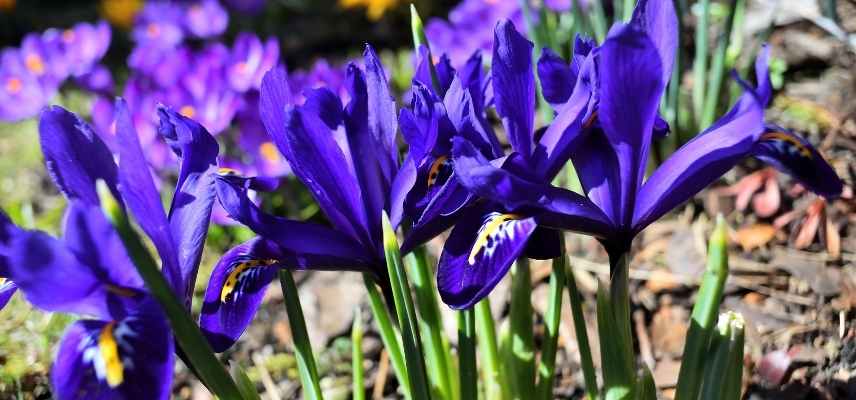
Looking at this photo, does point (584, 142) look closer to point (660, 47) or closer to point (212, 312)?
point (660, 47)

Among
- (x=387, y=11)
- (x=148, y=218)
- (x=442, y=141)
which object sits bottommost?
(x=148, y=218)

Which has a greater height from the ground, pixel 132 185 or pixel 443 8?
pixel 443 8

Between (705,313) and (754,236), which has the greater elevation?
(754,236)

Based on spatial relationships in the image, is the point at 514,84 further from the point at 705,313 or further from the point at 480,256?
the point at 705,313

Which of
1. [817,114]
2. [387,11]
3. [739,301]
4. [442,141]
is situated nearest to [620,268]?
[442,141]

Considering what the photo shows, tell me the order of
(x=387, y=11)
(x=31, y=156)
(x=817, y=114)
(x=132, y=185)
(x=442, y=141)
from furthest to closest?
(x=387, y=11) → (x=31, y=156) → (x=817, y=114) → (x=442, y=141) → (x=132, y=185)

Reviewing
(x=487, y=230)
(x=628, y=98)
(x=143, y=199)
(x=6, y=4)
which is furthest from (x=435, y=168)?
(x=6, y=4)
